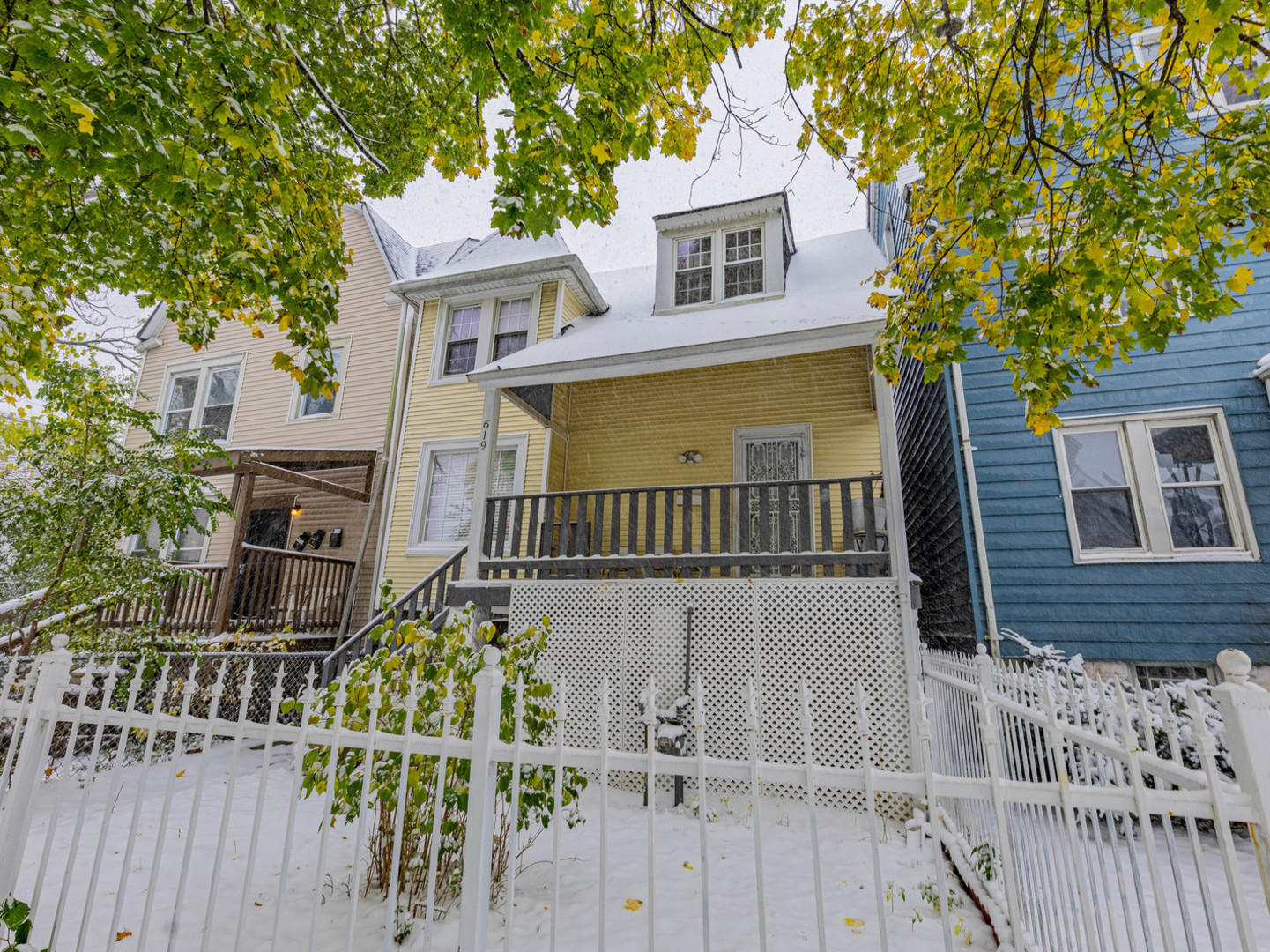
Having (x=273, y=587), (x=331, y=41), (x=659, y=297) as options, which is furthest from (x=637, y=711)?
(x=331, y=41)

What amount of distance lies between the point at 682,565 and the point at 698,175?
398 centimetres

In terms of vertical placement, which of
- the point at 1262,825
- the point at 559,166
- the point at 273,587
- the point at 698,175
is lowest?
the point at 1262,825

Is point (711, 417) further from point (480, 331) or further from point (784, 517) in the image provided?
point (480, 331)

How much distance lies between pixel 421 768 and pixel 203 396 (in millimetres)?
12350

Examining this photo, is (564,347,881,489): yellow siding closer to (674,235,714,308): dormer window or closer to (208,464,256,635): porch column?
(674,235,714,308): dormer window

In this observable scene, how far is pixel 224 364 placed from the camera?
12.1 m

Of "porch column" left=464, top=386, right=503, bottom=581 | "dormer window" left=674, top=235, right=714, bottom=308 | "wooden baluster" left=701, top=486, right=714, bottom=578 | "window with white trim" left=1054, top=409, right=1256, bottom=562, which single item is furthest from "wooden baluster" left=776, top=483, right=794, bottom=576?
"dormer window" left=674, top=235, right=714, bottom=308

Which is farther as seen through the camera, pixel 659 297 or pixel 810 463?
pixel 659 297

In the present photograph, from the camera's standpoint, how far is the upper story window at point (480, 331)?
10.5 metres

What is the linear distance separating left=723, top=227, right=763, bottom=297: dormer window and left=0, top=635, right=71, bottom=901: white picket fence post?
29.3 feet

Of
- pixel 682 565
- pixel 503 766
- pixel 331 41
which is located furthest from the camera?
pixel 682 565

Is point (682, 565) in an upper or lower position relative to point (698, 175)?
lower

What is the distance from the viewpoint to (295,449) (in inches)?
406

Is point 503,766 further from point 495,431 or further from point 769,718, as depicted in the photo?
point 495,431
